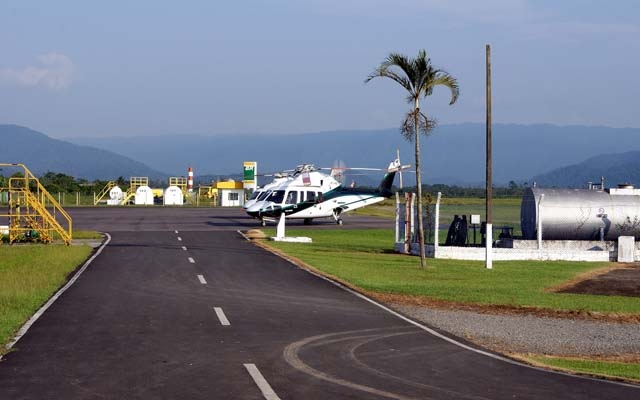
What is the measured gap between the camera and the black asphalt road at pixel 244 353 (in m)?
10.6

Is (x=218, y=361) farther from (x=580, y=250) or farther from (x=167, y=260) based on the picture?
(x=580, y=250)

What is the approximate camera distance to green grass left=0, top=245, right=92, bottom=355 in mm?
16453

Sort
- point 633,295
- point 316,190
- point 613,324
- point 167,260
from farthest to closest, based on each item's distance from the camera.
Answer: point 316,190
point 167,260
point 633,295
point 613,324

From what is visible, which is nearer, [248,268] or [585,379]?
A: [585,379]

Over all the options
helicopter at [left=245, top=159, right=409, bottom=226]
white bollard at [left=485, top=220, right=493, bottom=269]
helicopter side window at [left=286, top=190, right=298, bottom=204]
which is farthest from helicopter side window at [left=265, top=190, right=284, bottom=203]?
white bollard at [left=485, top=220, right=493, bottom=269]

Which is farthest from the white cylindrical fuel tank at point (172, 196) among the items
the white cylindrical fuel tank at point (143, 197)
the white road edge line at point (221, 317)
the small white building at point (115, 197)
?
the white road edge line at point (221, 317)

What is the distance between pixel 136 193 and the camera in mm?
108250

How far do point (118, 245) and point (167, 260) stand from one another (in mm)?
8397

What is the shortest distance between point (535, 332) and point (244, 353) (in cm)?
608

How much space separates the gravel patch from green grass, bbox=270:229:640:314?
6.06ft

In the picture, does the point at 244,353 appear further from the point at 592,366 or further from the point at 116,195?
the point at 116,195

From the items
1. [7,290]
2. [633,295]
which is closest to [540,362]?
[633,295]

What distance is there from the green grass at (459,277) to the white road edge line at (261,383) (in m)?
9.72

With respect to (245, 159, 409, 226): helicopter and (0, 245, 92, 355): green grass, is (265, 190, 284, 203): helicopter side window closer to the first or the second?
(245, 159, 409, 226): helicopter
